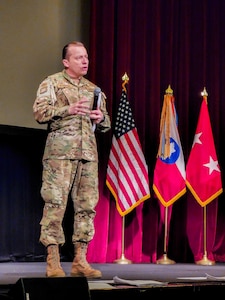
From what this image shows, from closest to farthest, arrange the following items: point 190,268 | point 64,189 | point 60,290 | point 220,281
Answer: point 60,290, point 220,281, point 64,189, point 190,268

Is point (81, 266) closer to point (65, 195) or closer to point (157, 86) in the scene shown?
point (65, 195)

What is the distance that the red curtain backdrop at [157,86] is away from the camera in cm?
616

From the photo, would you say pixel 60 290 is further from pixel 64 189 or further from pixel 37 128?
pixel 37 128

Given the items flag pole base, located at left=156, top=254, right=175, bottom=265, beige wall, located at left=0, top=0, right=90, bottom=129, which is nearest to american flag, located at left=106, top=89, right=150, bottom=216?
flag pole base, located at left=156, top=254, right=175, bottom=265

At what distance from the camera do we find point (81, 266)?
408cm

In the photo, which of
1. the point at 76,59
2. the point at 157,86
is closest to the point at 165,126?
the point at 157,86

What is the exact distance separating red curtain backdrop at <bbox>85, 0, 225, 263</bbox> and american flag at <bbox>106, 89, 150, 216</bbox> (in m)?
0.21

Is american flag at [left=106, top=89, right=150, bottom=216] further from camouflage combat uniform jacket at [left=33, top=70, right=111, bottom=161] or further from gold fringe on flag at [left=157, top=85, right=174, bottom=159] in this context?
camouflage combat uniform jacket at [left=33, top=70, right=111, bottom=161]

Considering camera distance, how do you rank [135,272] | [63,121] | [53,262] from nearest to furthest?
[53,262] → [63,121] → [135,272]

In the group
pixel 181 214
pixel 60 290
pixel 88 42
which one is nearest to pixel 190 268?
pixel 181 214

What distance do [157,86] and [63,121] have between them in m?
2.42

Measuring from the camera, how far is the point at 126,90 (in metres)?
6.18

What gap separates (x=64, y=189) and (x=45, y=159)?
9.7 inches

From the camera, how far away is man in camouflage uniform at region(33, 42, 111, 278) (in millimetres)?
4035
